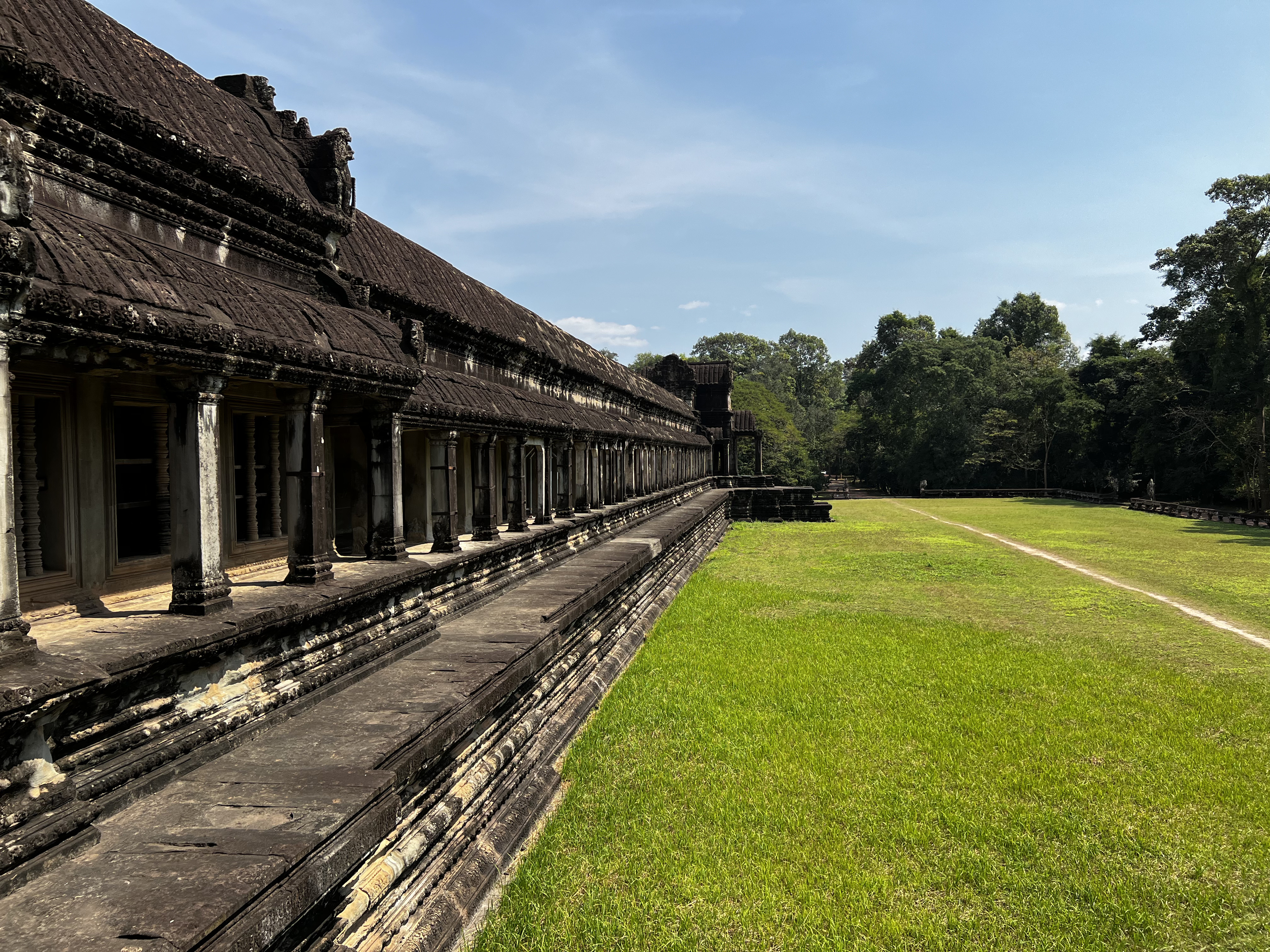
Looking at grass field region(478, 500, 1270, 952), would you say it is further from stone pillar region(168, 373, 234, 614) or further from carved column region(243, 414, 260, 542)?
carved column region(243, 414, 260, 542)

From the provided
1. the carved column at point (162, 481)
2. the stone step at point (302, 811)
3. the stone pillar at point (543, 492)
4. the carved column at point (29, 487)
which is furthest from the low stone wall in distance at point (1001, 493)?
the carved column at point (29, 487)

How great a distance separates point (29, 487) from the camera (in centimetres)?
332

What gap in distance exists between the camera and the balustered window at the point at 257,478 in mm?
4844

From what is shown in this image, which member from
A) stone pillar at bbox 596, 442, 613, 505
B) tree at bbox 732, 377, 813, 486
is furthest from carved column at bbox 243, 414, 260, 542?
tree at bbox 732, 377, 813, 486

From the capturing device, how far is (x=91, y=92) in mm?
3076

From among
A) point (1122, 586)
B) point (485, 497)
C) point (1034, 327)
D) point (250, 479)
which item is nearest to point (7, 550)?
point (250, 479)

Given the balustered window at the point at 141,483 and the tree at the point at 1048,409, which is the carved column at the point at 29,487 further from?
the tree at the point at 1048,409

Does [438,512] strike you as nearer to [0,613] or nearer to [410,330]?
[410,330]

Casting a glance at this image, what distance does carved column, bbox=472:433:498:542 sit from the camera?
23.5 ft

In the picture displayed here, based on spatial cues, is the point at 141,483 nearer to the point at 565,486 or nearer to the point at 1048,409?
the point at 565,486

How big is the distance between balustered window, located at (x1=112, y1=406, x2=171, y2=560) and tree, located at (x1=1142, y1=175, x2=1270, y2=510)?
35.5 meters

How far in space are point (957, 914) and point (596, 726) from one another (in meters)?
3.06

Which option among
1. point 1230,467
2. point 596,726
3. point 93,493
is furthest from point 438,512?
point 1230,467

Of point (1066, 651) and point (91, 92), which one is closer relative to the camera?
point (91, 92)
